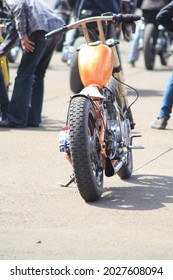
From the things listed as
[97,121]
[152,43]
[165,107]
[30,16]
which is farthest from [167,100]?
[152,43]

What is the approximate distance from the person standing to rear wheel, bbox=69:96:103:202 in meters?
3.24

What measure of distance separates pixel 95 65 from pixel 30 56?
311cm

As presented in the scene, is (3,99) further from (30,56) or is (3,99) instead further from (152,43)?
(152,43)

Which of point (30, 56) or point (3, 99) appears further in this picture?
point (3, 99)

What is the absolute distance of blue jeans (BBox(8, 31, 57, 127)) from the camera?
9.92m

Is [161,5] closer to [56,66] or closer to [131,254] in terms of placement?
[56,66]

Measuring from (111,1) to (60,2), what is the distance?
5913 millimetres

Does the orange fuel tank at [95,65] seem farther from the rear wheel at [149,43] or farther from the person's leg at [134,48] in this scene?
the person's leg at [134,48]

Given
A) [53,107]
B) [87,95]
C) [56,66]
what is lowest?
[56,66]

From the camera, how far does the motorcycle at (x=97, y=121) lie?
21.1 feet

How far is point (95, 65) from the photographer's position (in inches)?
272

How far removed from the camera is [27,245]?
568 cm
